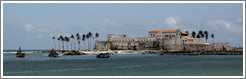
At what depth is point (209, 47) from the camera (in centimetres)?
12462

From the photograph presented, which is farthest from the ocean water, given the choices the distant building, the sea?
the distant building

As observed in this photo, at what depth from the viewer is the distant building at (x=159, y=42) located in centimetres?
12524

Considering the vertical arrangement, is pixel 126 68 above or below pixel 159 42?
below

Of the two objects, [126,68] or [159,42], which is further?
[159,42]

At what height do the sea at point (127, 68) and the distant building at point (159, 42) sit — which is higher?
the distant building at point (159, 42)

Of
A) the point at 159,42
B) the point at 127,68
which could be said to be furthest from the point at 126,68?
the point at 159,42

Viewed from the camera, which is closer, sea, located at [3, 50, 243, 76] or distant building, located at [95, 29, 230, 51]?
sea, located at [3, 50, 243, 76]

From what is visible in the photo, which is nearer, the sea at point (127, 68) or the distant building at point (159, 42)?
the sea at point (127, 68)

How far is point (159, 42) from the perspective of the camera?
5340 inches

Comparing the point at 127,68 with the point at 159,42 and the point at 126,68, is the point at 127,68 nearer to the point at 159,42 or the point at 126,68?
the point at 126,68

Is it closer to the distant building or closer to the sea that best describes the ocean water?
the sea

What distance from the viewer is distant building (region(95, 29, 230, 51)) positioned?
125 metres

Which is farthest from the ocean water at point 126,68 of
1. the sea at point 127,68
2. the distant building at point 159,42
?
the distant building at point 159,42

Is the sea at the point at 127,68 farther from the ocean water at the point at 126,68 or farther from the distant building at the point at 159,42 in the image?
the distant building at the point at 159,42
